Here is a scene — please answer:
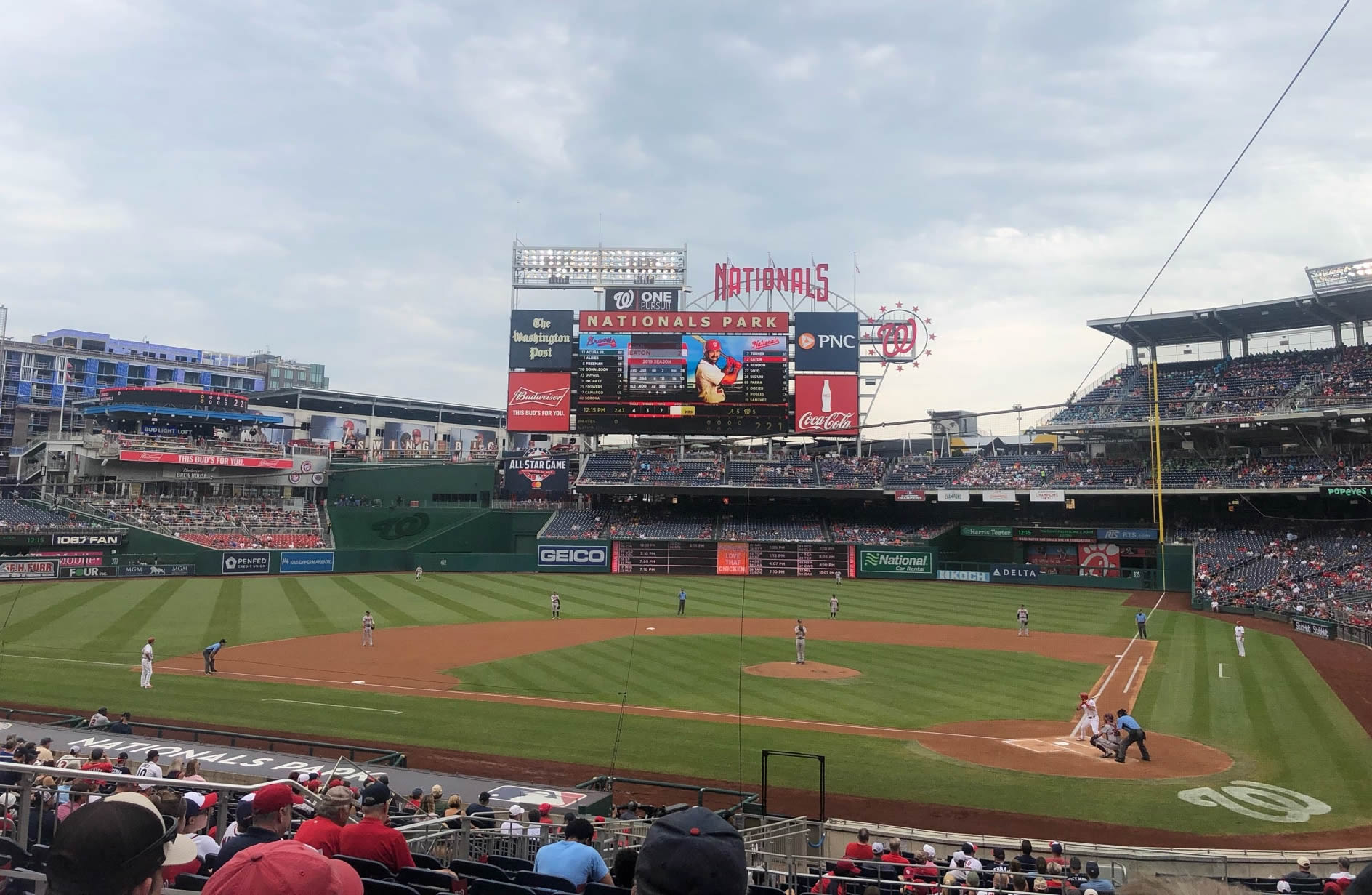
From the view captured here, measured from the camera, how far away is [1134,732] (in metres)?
18.0

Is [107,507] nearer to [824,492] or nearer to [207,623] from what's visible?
[207,623]

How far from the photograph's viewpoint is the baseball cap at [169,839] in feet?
8.53

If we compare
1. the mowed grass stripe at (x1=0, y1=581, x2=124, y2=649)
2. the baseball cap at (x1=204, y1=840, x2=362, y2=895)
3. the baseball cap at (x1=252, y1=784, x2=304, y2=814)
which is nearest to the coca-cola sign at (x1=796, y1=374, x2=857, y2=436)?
the mowed grass stripe at (x1=0, y1=581, x2=124, y2=649)

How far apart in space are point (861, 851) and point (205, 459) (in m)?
70.8

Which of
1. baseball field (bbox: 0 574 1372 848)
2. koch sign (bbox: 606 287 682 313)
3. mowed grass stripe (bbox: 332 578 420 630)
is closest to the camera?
baseball field (bbox: 0 574 1372 848)

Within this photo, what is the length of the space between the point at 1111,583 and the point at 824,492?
1986 cm

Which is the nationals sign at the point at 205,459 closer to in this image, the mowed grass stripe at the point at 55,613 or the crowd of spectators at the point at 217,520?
the crowd of spectators at the point at 217,520

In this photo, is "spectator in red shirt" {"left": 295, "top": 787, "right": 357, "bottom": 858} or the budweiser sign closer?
"spectator in red shirt" {"left": 295, "top": 787, "right": 357, "bottom": 858}

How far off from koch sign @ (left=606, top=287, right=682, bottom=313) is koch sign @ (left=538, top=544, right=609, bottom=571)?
60.8ft

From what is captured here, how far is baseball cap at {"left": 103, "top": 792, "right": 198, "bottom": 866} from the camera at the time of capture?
8.53 feet

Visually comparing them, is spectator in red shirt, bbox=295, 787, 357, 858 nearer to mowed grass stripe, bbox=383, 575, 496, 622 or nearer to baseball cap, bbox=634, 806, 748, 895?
baseball cap, bbox=634, 806, 748, 895

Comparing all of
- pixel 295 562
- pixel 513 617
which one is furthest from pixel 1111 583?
pixel 295 562

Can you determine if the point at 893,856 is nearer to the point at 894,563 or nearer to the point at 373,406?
the point at 894,563

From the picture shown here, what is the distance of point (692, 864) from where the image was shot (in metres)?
2.79
